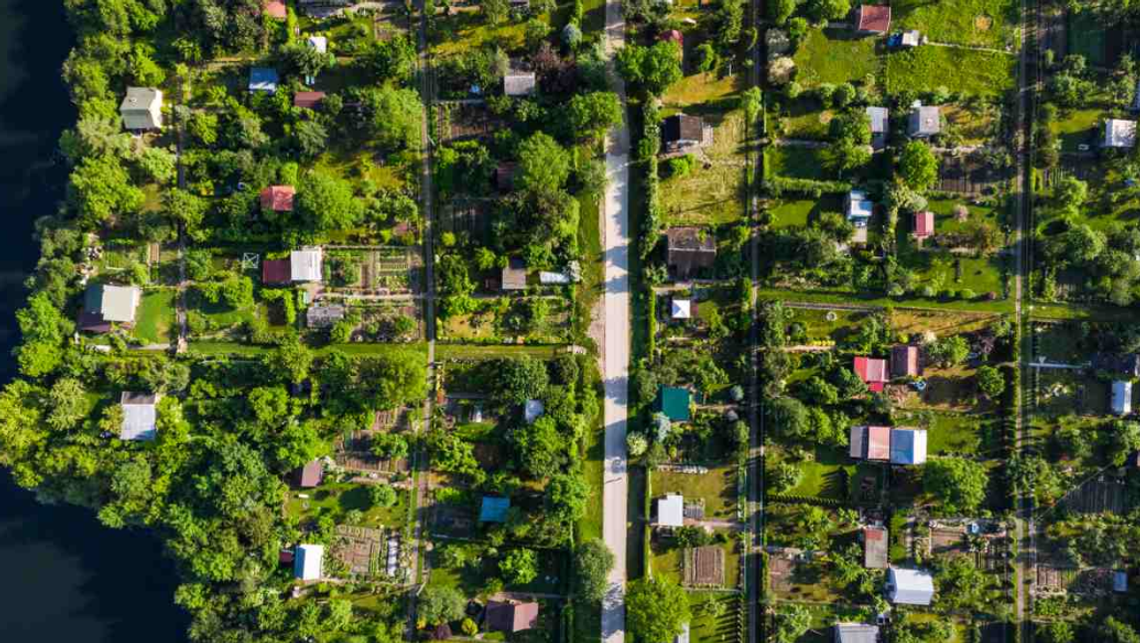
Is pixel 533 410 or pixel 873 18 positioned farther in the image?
pixel 873 18

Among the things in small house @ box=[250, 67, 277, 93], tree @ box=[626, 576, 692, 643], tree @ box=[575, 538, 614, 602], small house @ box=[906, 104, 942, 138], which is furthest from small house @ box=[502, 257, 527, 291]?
small house @ box=[906, 104, 942, 138]

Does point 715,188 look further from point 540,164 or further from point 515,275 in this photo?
point 515,275

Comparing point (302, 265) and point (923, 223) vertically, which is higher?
point (923, 223)

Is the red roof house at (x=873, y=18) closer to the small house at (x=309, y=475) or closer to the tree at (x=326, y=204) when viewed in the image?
the tree at (x=326, y=204)

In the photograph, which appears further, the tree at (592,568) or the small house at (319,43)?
the small house at (319,43)

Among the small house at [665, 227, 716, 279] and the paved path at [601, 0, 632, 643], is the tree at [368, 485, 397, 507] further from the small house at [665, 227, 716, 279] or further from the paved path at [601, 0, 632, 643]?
the small house at [665, 227, 716, 279]

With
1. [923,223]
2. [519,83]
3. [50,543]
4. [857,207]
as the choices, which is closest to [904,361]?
[923,223]

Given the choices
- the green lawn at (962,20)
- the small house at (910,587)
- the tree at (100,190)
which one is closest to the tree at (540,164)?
the green lawn at (962,20)
